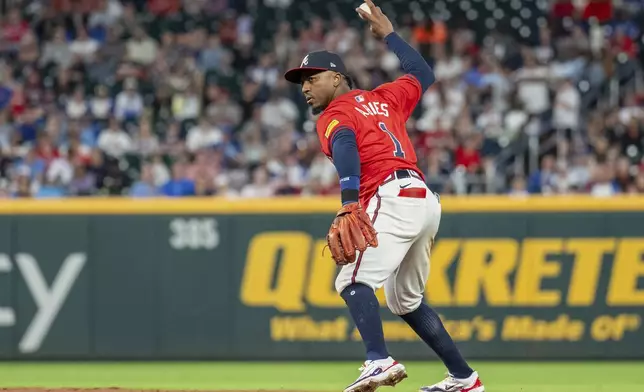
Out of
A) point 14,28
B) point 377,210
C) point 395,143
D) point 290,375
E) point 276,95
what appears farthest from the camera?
point 14,28

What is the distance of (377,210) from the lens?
6.07 m

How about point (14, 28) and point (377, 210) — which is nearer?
point (377, 210)

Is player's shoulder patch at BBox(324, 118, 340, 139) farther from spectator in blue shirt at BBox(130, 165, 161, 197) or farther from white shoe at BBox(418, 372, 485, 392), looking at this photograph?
spectator in blue shirt at BBox(130, 165, 161, 197)

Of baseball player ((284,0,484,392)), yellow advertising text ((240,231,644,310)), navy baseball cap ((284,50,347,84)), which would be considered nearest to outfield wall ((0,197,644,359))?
yellow advertising text ((240,231,644,310))

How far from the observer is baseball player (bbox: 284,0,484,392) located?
5816 millimetres

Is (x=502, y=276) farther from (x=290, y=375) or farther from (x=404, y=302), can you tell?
(x=404, y=302)

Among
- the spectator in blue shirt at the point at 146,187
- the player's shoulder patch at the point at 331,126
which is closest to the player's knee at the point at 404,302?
the player's shoulder patch at the point at 331,126

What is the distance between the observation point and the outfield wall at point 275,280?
954 centimetres

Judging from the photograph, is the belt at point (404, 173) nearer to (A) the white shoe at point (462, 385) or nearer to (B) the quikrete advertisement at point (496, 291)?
(A) the white shoe at point (462, 385)

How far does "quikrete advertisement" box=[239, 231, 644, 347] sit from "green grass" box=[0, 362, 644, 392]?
29cm

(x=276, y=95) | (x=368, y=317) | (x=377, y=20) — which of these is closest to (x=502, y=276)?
(x=377, y=20)

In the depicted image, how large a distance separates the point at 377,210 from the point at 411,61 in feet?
3.38

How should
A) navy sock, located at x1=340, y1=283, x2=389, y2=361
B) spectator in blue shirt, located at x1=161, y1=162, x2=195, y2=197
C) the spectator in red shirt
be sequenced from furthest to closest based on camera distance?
the spectator in red shirt, spectator in blue shirt, located at x1=161, y1=162, x2=195, y2=197, navy sock, located at x1=340, y1=283, x2=389, y2=361

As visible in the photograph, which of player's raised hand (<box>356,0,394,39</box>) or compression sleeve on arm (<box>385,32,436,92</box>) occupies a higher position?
player's raised hand (<box>356,0,394,39</box>)
